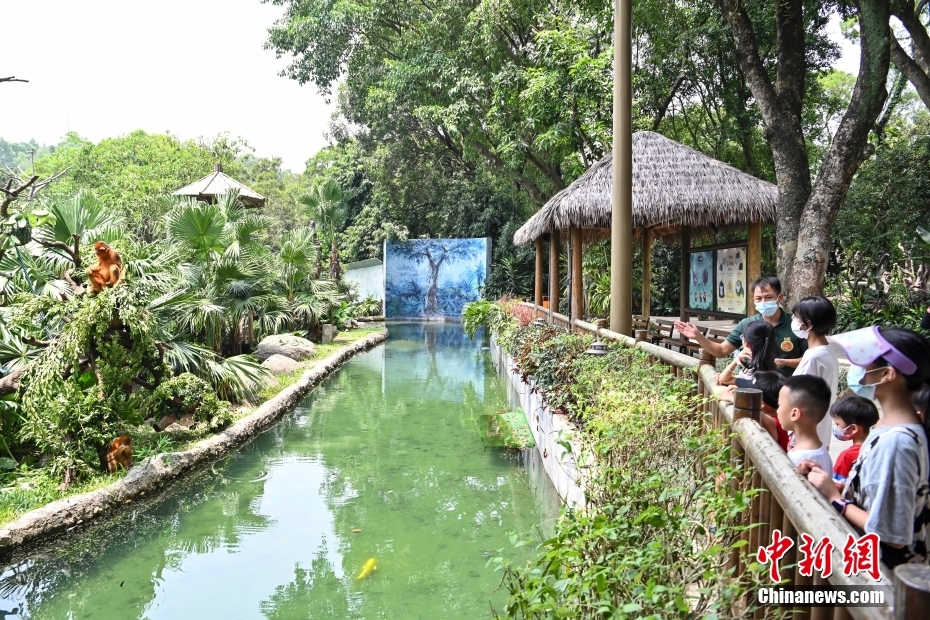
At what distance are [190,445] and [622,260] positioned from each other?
5.03 meters

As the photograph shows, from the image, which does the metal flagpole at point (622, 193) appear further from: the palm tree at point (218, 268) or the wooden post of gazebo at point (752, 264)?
the palm tree at point (218, 268)

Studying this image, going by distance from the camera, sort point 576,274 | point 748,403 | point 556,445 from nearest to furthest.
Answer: point 748,403, point 556,445, point 576,274

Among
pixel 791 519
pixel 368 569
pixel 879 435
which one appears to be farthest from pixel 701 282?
pixel 791 519

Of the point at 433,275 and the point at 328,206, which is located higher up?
the point at 328,206

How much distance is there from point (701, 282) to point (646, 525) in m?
7.64

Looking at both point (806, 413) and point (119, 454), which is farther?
point (119, 454)

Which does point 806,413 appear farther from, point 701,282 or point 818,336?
point 701,282

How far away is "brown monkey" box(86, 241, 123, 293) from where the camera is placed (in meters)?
6.46

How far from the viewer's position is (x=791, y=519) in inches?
66.9

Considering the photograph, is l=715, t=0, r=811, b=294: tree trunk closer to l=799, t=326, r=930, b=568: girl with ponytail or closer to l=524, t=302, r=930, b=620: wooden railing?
l=524, t=302, r=930, b=620: wooden railing

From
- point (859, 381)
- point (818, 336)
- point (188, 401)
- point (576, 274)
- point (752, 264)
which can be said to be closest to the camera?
point (859, 381)

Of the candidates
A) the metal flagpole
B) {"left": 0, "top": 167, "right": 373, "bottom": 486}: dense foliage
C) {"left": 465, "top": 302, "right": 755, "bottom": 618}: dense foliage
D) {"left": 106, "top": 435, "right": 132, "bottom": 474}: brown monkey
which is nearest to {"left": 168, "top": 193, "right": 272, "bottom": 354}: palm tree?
{"left": 0, "top": 167, "right": 373, "bottom": 486}: dense foliage

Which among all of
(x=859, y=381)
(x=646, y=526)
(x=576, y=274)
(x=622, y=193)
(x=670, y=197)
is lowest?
(x=646, y=526)

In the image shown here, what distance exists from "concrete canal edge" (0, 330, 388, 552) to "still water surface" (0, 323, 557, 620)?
0.47 ft
